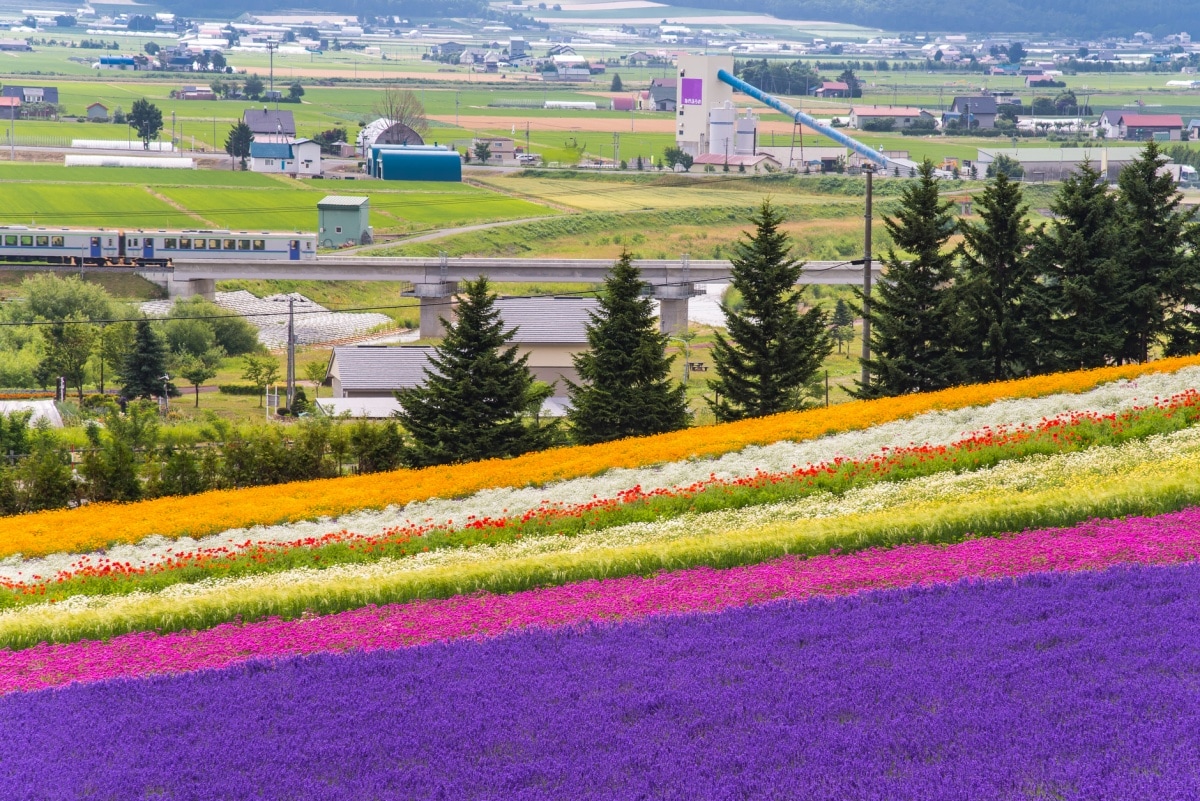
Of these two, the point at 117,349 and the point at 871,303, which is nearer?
the point at 871,303

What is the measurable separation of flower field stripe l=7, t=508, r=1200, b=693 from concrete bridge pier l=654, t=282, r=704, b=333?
7325 centimetres

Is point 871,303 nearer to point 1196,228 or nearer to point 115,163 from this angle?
point 1196,228

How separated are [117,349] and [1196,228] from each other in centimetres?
5804

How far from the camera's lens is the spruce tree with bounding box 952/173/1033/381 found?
42.0m

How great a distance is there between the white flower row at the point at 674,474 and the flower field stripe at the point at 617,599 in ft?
29.0

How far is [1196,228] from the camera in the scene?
136ft

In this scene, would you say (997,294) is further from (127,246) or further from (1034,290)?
(127,246)

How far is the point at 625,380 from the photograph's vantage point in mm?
41969

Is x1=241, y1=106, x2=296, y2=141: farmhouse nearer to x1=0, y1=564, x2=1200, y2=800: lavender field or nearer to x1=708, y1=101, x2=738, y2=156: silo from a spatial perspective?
x1=708, y1=101, x2=738, y2=156: silo

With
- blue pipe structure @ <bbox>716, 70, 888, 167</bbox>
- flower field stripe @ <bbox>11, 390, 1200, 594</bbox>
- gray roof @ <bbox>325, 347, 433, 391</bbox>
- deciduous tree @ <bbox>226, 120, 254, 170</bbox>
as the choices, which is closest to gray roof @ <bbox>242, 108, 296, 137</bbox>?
deciduous tree @ <bbox>226, 120, 254, 170</bbox>

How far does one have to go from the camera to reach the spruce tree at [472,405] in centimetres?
3972

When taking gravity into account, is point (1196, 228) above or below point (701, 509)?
above

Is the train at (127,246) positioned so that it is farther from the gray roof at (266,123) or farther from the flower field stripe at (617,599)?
A: the flower field stripe at (617,599)

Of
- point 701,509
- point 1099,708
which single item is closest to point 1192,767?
point 1099,708
